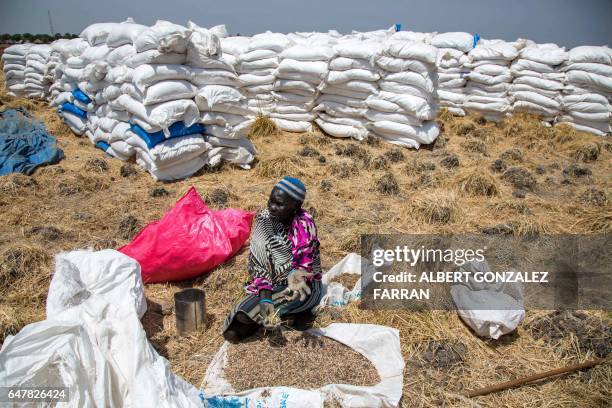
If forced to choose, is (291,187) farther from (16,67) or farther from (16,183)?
(16,67)

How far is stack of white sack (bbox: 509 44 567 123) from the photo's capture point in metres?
7.04

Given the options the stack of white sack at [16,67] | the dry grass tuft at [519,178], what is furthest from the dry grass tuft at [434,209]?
the stack of white sack at [16,67]

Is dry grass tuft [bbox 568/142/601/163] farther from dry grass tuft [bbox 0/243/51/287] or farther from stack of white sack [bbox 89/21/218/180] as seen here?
dry grass tuft [bbox 0/243/51/287]

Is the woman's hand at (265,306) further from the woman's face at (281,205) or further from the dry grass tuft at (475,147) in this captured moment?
the dry grass tuft at (475,147)

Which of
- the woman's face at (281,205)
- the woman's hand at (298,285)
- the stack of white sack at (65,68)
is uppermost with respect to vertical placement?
the stack of white sack at (65,68)

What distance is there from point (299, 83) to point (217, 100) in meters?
1.91

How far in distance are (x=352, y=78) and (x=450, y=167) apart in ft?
5.72

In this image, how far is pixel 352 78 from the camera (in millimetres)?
5895

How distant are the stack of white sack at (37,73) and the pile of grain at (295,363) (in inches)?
324

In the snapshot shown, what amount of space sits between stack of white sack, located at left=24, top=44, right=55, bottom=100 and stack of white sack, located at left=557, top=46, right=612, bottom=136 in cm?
911

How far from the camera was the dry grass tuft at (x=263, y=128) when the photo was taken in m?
6.36

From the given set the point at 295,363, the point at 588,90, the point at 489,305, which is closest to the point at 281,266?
the point at 295,363

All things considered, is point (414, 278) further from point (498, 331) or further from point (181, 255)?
point (181, 255)

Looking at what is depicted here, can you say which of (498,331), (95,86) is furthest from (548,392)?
(95,86)
